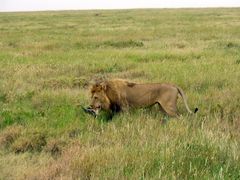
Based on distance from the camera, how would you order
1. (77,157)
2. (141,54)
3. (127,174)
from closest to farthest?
(127,174) < (77,157) < (141,54)

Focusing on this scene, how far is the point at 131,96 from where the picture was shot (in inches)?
295

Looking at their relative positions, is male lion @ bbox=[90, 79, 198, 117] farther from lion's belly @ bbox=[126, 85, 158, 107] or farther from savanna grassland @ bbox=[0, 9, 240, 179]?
savanna grassland @ bbox=[0, 9, 240, 179]

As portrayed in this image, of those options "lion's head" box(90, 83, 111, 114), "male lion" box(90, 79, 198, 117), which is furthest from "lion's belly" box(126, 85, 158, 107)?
"lion's head" box(90, 83, 111, 114)

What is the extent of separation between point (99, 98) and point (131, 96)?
54 centimetres

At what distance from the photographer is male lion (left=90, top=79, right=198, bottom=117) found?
7.27 meters

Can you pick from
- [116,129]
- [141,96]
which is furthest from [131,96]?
[116,129]

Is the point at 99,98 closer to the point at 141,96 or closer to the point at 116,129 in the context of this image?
the point at 141,96

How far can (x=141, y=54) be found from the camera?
1548cm

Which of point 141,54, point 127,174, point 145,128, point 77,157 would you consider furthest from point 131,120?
point 141,54

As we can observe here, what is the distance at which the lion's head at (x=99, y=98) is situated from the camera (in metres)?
7.36

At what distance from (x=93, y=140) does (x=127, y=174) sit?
1575 millimetres

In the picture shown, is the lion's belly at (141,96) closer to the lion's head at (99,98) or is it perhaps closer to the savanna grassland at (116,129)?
the savanna grassland at (116,129)

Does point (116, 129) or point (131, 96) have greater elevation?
point (131, 96)

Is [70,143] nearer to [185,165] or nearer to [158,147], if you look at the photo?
[158,147]
